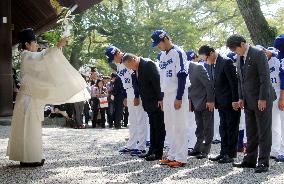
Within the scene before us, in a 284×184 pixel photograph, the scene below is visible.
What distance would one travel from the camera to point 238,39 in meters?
5.60

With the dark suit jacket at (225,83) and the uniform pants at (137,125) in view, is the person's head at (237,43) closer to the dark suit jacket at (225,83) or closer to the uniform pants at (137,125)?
the dark suit jacket at (225,83)

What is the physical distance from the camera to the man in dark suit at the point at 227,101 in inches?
251

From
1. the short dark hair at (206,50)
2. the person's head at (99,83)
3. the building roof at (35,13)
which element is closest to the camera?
the short dark hair at (206,50)

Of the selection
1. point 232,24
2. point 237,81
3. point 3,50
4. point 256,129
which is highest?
point 232,24

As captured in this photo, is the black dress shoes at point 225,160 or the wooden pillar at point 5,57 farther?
the wooden pillar at point 5,57

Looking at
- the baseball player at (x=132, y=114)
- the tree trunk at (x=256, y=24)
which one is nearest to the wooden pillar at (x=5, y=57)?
the baseball player at (x=132, y=114)

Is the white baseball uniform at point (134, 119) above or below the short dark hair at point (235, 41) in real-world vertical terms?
below

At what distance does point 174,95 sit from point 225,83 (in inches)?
36.6

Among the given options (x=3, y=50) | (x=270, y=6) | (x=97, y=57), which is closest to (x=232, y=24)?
(x=270, y=6)

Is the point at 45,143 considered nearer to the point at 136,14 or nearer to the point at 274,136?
the point at 274,136

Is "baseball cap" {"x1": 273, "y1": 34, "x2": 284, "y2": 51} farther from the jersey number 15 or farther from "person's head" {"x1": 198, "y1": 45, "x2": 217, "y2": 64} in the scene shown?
the jersey number 15

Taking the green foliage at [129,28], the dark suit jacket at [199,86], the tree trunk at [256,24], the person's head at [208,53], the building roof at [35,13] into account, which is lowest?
the dark suit jacket at [199,86]

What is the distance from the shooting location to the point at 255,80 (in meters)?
5.61

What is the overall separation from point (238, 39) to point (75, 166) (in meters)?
2.78
